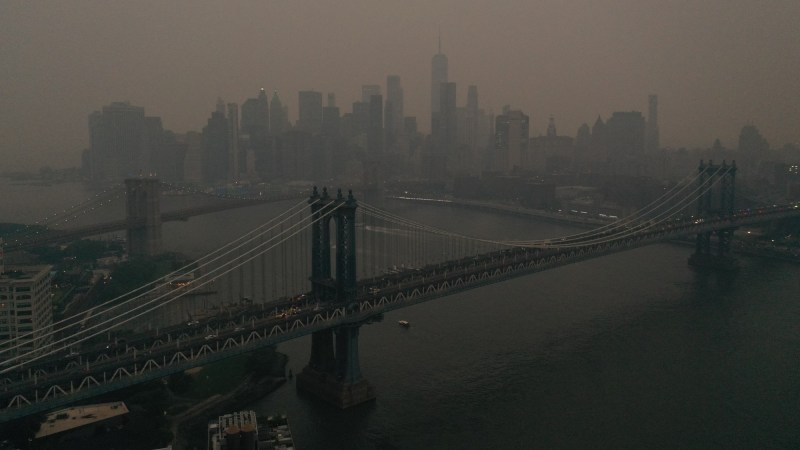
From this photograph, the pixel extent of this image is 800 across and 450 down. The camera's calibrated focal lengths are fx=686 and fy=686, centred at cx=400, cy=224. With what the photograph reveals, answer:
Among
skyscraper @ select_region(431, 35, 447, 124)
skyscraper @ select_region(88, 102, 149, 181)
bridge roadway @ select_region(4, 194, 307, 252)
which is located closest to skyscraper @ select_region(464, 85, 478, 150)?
skyscraper @ select_region(431, 35, 447, 124)

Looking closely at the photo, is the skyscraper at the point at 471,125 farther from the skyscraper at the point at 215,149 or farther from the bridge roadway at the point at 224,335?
the bridge roadway at the point at 224,335

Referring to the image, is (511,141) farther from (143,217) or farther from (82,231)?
(82,231)

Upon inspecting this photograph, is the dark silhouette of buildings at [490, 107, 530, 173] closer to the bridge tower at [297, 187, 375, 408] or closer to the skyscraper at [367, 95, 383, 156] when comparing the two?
the skyscraper at [367, 95, 383, 156]

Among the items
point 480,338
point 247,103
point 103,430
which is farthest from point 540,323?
point 247,103

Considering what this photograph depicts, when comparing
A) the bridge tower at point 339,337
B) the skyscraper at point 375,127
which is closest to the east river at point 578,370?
the bridge tower at point 339,337

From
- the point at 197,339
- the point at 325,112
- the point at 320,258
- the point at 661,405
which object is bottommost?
the point at 661,405

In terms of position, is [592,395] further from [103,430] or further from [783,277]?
[783,277]

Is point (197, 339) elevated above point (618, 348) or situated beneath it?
elevated above
